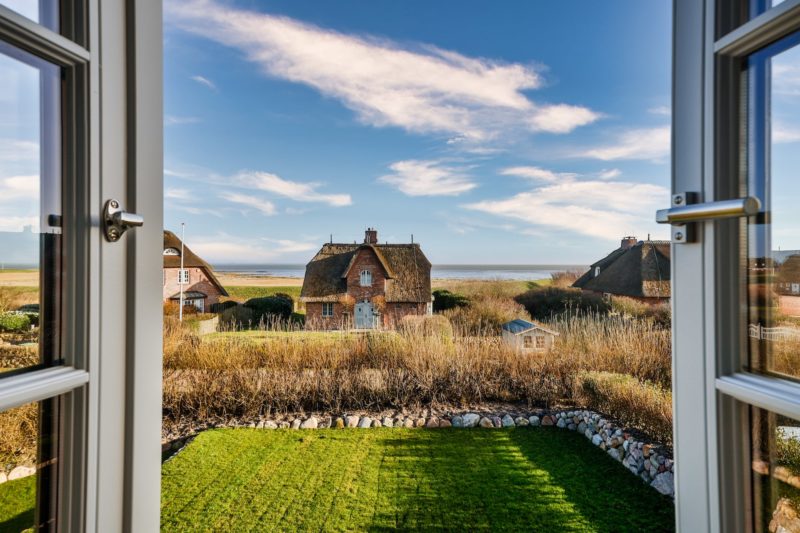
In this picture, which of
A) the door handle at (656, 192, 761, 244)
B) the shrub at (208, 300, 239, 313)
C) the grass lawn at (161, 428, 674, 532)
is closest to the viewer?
the door handle at (656, 192, 761, 244)

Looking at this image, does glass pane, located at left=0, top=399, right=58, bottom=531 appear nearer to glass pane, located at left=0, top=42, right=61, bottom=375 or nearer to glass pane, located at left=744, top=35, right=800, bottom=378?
glass pane, located at left=0, top=42, right=61, bottom=375

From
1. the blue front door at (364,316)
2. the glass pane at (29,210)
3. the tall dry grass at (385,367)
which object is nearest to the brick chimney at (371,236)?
the blue front door at (364,316)

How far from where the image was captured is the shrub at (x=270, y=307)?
336cm

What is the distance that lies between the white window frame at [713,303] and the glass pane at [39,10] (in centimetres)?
67

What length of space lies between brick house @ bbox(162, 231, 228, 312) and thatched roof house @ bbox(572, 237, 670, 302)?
3.08 meters

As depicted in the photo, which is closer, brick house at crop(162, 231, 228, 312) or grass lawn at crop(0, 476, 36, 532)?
grass lawn at crop(0, 476, 36, 532)

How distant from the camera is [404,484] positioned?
173cm

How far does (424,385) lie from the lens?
2797 millimetres

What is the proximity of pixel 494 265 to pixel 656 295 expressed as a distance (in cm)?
121

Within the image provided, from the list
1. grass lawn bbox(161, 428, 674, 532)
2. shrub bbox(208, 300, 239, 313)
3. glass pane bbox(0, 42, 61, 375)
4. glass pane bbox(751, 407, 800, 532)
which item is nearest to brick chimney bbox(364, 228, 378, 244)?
shrub bbox(208, 300, 239, 313)

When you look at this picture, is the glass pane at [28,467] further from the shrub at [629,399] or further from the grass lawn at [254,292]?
the grass lawn at [254,292]

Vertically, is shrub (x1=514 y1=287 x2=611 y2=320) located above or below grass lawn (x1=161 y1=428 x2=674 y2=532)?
above

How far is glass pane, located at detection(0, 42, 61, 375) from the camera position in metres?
0.36

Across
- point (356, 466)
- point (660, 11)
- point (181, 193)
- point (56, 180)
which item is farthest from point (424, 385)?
point (660, 11)
